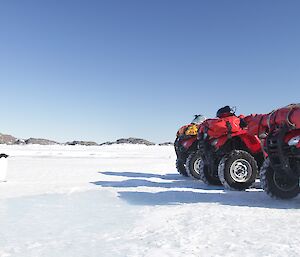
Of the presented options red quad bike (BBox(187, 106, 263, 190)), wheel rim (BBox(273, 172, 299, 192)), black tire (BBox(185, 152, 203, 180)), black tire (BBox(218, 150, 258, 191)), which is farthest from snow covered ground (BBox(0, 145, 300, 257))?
black tire (BBox(185, 152, 203, 180))

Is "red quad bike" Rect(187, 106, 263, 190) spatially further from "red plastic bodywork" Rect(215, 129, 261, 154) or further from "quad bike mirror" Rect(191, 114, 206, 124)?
"quad bike mirror" Rect(191, 114, 206, 124)

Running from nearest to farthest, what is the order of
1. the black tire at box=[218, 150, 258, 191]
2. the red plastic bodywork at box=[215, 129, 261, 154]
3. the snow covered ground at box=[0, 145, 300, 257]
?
1. the snow covered ground at box=[0, 145, 300, 257]
2. the black tire at box=[218, 150, 258, 191]
3. the red plastic bodywork at box=[215, 129, 261, 154]

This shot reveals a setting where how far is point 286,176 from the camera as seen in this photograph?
225 inches

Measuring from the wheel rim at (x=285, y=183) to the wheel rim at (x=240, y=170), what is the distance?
5.22ft

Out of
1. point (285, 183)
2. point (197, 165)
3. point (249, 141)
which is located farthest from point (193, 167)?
point (285, 183)

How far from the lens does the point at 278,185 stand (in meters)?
5.78

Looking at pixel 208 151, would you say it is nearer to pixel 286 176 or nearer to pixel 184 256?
pixel 286 176

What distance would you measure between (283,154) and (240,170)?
78.7 inches

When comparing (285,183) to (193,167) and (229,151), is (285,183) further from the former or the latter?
(193,167)

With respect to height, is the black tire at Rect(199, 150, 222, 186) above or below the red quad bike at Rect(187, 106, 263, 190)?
below

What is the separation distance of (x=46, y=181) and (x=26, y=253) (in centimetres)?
585

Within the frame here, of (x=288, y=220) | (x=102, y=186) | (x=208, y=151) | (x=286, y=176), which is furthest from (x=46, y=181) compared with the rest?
(x=288, y=220)

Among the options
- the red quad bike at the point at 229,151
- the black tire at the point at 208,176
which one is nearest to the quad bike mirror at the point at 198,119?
the red quad bike at the point at 229,151

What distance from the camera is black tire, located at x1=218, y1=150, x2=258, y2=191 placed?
734 cm
